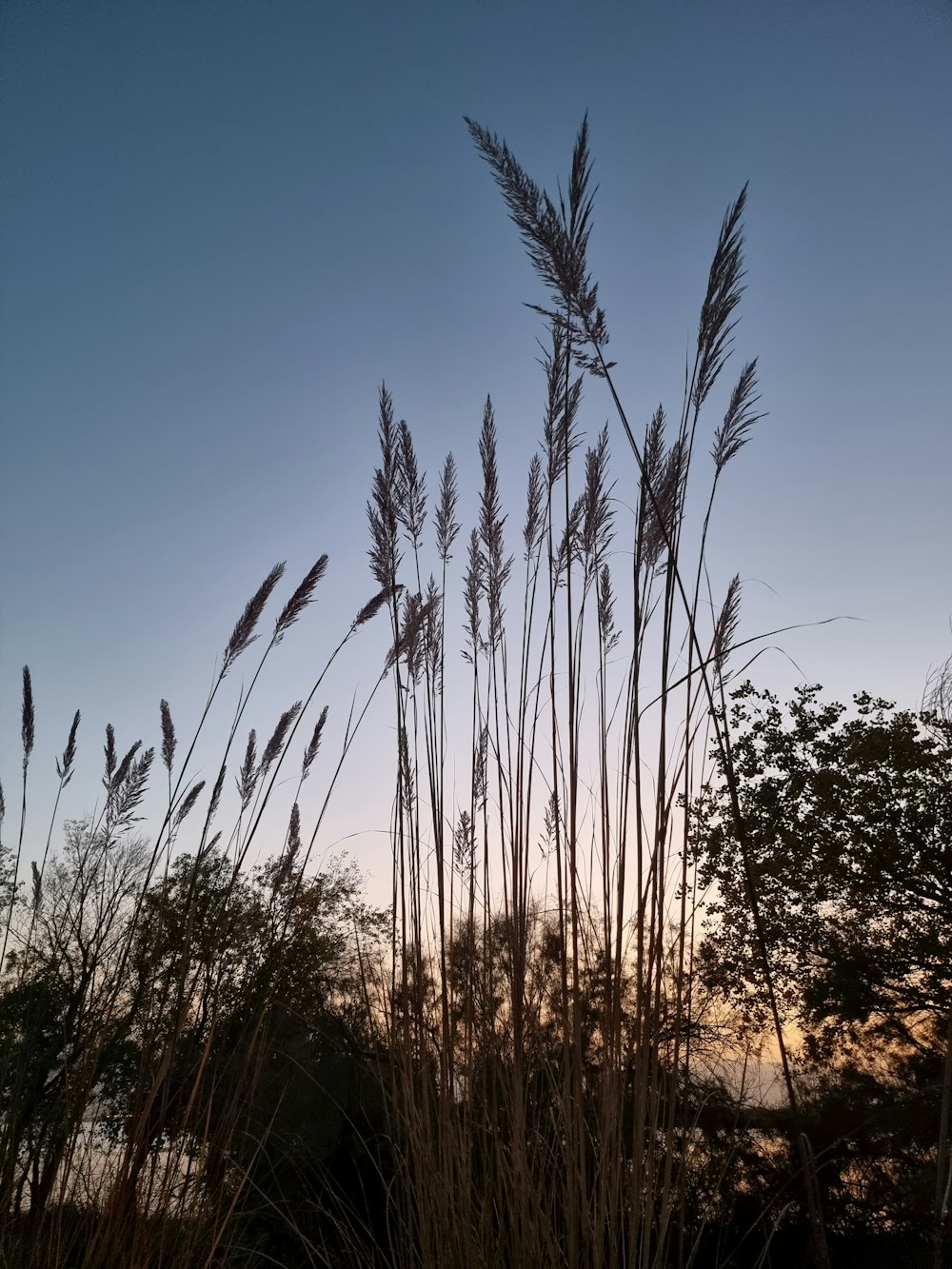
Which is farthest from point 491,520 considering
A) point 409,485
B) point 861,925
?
point 861,925

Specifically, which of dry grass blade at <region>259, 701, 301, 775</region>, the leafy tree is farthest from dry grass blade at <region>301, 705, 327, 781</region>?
the leafy tree

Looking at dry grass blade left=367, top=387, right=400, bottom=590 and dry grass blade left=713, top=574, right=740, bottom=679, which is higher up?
dry grass blade left=367, top=387, right=400, bottom=590

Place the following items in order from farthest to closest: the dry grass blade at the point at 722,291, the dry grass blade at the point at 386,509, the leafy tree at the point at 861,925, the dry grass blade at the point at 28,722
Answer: the leafy tree at the point at 861,925 → the dry grass blade at the point at 28,722 → the dry grass blade at the point at 386,509 → the dry grass blade at the point at 722,291

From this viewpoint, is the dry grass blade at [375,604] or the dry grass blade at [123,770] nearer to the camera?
the dry grass blade at [375,604]

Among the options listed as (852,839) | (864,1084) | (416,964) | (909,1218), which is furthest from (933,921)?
(416,964)

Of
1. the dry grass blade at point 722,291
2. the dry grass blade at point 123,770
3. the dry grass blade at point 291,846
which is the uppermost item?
the dry grass blade at point 722,291

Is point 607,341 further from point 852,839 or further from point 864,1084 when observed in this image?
point 864,1084

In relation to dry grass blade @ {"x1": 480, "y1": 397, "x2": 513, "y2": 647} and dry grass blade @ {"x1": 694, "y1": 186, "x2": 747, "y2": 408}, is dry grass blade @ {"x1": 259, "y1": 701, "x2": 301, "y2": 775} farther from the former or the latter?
dry grass blade @ {"x1": 694, "y1": 186, "x2": 747, "y2": 408}

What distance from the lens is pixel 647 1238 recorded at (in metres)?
1.02

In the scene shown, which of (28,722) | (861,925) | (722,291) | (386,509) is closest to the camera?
(722,291)

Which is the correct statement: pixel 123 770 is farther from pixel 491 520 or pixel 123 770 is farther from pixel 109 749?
pixel 491 520

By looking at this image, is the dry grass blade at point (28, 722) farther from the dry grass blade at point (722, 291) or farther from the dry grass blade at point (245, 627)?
the dry grass blade at point (722, 291)

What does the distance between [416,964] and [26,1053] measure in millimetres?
1074

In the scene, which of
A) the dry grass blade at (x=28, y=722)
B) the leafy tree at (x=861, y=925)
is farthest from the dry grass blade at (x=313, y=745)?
the leafy tree at (x=861, y=925)
